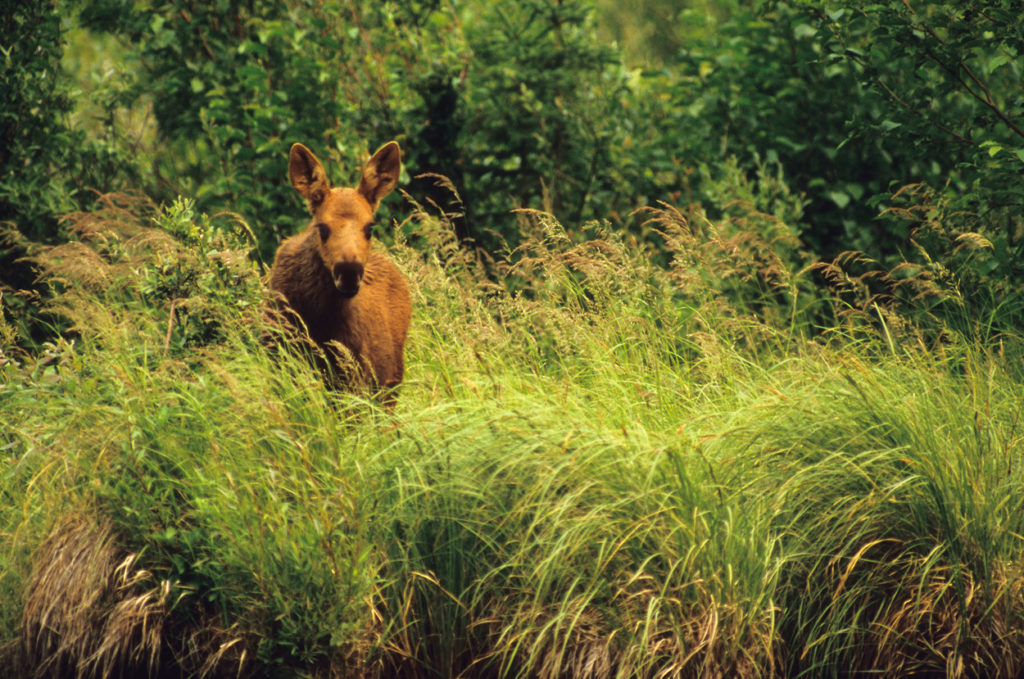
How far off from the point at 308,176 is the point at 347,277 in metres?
0.71

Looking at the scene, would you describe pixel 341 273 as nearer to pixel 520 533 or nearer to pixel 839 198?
A: pixel 520 533

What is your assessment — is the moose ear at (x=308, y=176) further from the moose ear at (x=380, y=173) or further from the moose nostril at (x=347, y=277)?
the moose nostril at (x=347, y=277)

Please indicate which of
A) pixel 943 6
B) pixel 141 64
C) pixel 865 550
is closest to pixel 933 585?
pixel 865 550

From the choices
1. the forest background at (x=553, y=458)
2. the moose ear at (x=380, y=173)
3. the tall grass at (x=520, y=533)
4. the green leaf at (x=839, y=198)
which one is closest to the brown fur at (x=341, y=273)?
the moose ear at (x=380, y=173)

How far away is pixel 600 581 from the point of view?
4.22 meters

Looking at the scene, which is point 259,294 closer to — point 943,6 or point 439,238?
point 439,238

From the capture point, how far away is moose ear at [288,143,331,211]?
17.8 ft

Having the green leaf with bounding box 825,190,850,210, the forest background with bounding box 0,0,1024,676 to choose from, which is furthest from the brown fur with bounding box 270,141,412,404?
the green leaf with bounding box 825,190,850,210

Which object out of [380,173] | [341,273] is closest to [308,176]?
[380,173]

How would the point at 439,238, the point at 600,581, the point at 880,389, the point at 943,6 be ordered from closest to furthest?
the point at 600,581 < the point at 880,389 < the point at 943,6 < the point at 439,238

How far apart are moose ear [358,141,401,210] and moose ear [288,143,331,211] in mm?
190

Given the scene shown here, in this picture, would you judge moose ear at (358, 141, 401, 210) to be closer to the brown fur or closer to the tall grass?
the brown fur

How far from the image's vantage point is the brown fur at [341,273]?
518 cm

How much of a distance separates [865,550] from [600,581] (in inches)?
42.1
